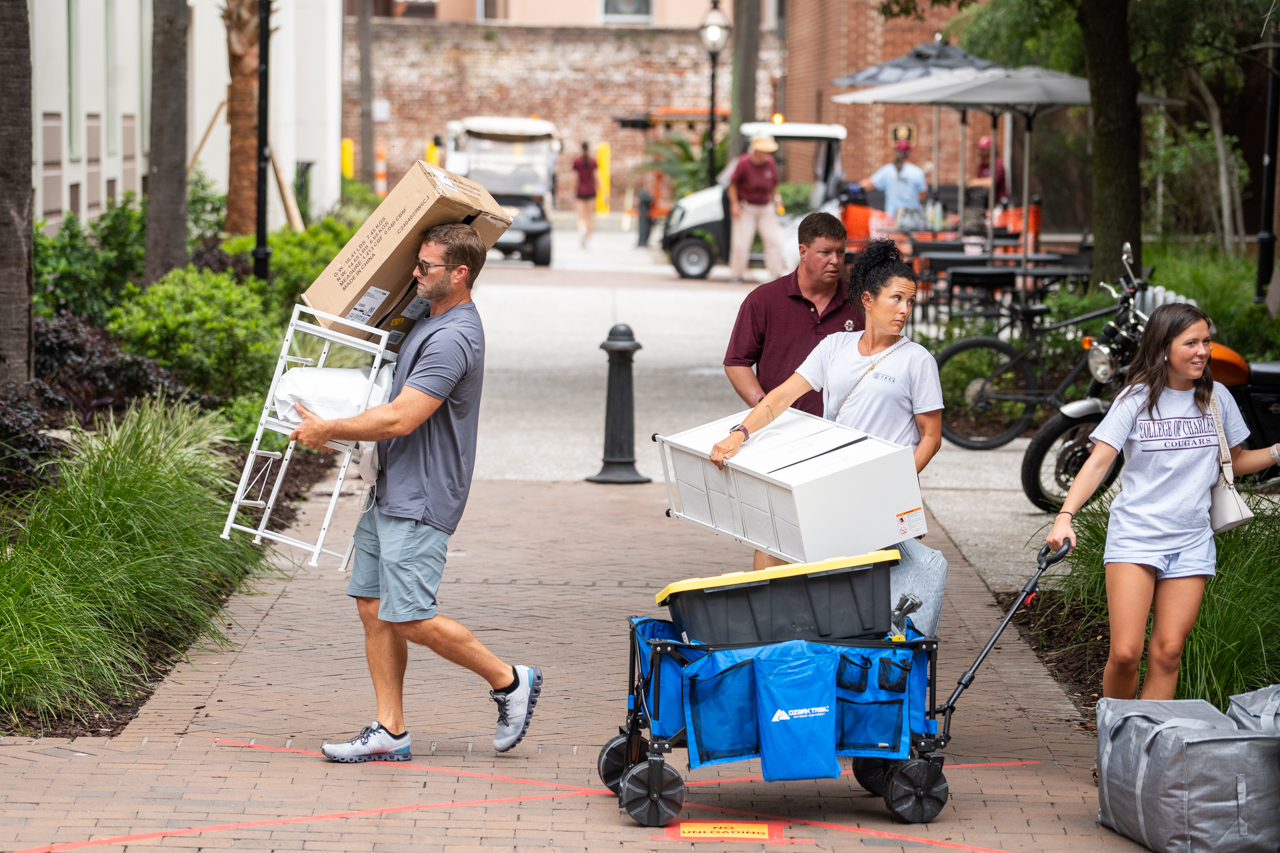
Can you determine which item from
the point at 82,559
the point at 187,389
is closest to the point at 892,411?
the point at 82,559

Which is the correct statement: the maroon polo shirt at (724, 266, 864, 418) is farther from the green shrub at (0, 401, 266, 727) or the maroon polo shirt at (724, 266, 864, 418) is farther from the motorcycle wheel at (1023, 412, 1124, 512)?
the motorcycle wheel at (1023, 412, 1124, 512)

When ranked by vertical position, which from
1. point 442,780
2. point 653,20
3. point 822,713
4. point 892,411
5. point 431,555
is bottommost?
point 442,780

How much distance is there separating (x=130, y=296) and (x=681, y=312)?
906cm

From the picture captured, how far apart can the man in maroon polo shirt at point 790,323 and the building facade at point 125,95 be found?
23.9 feet

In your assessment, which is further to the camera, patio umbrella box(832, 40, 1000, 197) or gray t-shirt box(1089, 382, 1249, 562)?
patio umbrella box(832, 40, 1000, 197)

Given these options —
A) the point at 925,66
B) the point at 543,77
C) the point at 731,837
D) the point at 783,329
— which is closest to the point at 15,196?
the point at 783,329

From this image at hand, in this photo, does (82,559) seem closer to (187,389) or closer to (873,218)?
(187,389)

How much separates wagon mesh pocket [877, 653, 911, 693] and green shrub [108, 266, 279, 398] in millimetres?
7386

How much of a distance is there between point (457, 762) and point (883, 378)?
1980 mm

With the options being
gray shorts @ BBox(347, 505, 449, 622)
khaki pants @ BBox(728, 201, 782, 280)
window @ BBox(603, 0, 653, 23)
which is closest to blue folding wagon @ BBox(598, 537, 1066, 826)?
gray shorts @ BBox(347, 505, 449, 622)

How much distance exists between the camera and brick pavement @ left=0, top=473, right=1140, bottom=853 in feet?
15.5

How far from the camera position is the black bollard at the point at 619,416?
1051 centimetres

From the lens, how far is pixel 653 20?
52375 millimetres

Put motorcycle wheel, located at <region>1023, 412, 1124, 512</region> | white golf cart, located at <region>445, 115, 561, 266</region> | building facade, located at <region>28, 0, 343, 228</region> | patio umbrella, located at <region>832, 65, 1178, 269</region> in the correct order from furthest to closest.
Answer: white golf cart, located at <region>445, 115, 561, 266</region>
patio umbrella, located at <region>832, 65, 1178, 269</region>
building facade, located at <region>28, 0, 343, 228</region>
motorcycle wheel, located at <region>1023, 412, 1124, 512</region>
